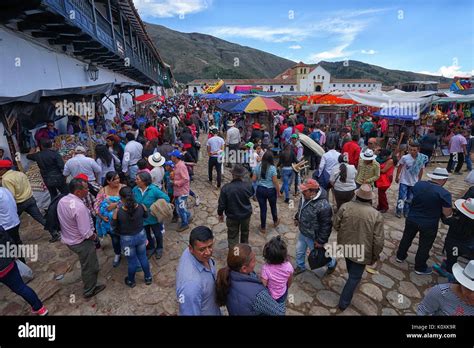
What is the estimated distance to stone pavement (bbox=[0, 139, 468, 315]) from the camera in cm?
354

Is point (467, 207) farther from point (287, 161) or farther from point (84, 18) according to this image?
point (84, 18)

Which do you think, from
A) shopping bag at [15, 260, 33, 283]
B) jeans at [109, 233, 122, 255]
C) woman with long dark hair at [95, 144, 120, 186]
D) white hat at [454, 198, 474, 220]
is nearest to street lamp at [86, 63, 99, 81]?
woman with long dark hair at [95, 144, 120, 186]

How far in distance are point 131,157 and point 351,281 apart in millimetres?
5515

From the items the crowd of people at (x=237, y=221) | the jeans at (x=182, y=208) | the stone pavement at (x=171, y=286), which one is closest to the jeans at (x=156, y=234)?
the crowd of people at (x=237, y=221)

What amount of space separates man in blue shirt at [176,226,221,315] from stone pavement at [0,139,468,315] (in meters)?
1.79

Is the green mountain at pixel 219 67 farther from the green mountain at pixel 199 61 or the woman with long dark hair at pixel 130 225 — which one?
the woman with long dark hair at pixel 130 225

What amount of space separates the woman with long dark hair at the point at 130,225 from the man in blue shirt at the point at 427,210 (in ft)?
14.1

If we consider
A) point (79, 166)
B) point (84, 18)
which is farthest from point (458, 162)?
point (84, 18)

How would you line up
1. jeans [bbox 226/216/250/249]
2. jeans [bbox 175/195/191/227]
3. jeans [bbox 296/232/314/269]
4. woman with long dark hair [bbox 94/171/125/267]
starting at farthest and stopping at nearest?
1. jeans [bbox 175/195/191/227]
2. jeans [bbox 226/216/250/249]
3. woman with long dark hair [bbox 94/171/125/267]
4. jeans [bbox 296/232/314/269]

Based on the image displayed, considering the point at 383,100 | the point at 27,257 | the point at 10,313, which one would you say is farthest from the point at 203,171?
the point at 383,100

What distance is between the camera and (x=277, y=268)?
2.64m

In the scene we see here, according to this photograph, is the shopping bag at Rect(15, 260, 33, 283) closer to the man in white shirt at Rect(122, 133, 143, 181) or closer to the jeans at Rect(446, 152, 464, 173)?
the man in white shirt at Rect(122, 133, 143, 181)

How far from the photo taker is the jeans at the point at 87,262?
11.4ft

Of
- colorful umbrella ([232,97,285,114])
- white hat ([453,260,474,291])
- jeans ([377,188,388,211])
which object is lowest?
jeans ([377,188,388,211])
